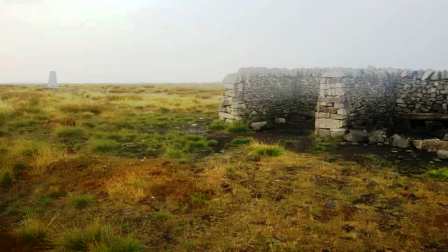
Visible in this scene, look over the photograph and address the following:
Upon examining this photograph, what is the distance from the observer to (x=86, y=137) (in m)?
14.2

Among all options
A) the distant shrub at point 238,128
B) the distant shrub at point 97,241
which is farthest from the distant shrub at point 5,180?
the distant shrub at point 238,128

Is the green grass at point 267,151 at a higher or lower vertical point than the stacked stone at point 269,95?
lower

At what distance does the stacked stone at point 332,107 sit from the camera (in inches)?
530

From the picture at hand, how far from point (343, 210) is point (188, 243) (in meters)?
2.78

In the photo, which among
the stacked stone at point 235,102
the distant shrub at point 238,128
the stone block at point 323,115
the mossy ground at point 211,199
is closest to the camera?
the mossy ground at point 211,199

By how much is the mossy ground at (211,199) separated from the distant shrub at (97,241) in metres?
0.02

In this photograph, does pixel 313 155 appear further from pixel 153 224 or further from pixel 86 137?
pixel 86 137

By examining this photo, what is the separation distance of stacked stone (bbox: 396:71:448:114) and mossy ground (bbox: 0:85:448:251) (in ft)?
15.0

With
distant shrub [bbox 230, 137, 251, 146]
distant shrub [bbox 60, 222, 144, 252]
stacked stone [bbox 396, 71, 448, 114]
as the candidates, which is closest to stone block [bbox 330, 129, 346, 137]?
distant shrub [bbox 230, 137, 251, 146]

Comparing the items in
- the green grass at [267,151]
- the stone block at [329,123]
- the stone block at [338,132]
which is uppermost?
the stone block at [329,123]

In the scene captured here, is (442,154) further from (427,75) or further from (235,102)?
(235,102)

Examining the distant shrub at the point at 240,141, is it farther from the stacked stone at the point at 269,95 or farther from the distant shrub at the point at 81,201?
the distant shrub at the point at 81,201

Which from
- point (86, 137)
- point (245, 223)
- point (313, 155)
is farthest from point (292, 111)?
point (245, 223)

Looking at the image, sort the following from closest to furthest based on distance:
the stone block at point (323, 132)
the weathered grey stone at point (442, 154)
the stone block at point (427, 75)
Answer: the weathered grey stone at point (442, 154) < the stone block at point (323, 132) < the stone block at point (427, 75)
